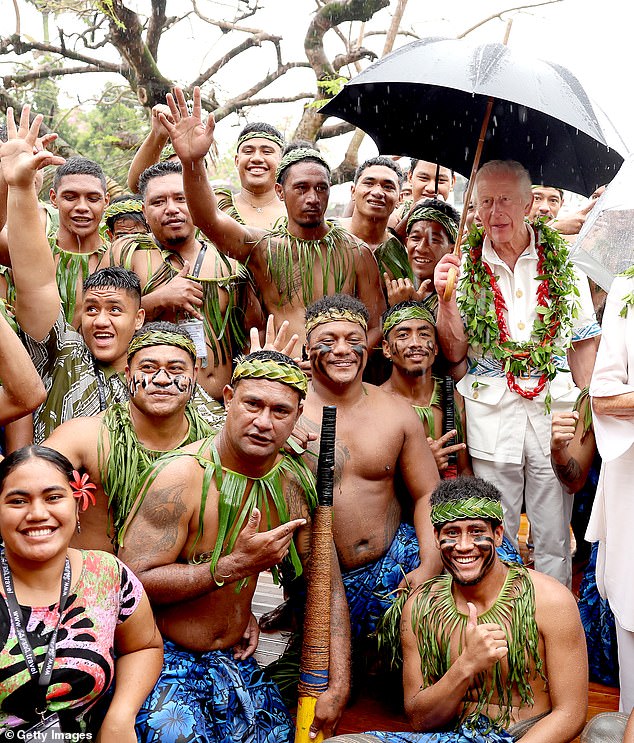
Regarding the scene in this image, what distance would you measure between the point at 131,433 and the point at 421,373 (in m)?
1.41

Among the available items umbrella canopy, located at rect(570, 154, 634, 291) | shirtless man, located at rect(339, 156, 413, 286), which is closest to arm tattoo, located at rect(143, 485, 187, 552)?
umbrella canopy, located at rect(570, 154, 634, 291)

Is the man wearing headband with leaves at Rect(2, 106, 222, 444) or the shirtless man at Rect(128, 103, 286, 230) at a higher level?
the shirtless man at Rect(128, 103, 286, 230)

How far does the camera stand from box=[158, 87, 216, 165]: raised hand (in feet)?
12.9

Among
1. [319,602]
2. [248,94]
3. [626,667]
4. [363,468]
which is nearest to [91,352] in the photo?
[363,468]

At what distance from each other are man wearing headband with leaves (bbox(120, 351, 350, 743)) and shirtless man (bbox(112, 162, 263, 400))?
40.7 inches

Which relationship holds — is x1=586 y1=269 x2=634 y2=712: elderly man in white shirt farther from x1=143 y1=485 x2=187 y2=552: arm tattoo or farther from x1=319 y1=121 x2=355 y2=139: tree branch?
x1=319 y1=121 x2=355 y2=139: tree branch

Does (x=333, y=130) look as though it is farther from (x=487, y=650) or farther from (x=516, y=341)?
(x=487, y=650)

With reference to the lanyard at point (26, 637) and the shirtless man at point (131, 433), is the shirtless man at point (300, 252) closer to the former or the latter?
the shirtless man at point (131, 433)

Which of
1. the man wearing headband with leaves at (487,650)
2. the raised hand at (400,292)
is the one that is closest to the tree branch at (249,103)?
the raised hand at (400,292)

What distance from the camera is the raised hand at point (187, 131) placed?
3.92 meters

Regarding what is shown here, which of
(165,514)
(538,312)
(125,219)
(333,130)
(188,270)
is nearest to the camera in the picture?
(165,514)

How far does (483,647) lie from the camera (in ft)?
9.84

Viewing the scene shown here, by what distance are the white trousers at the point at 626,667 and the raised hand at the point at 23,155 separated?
271cm

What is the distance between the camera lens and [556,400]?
4406mm
